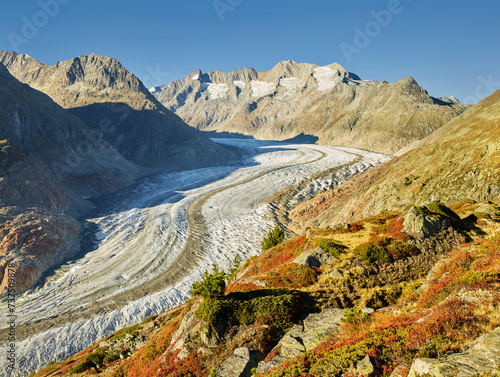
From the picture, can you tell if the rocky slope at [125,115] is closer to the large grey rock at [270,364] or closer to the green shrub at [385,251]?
the green shrub at [385,251]

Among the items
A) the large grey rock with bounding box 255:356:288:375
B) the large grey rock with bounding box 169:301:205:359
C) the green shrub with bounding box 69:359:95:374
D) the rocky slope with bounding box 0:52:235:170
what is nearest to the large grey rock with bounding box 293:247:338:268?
the large grey rock with bounding box 169:301:205:359

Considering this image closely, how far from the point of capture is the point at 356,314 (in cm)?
1080

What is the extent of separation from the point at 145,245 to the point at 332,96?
6900 inches

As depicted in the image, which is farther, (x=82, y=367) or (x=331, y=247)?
(x=331, y=247)

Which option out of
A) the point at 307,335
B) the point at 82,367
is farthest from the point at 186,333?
the point at 82,367

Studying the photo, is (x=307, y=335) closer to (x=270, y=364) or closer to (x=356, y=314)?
(x=270, y=364)

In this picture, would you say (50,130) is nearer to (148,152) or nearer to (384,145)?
(148,152)

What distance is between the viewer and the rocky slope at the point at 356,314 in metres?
7.01

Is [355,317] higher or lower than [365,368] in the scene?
lower

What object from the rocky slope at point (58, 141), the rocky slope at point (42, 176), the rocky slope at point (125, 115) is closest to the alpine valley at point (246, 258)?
the rocky slope at point (42, 176)

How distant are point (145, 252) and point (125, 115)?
90237 mm

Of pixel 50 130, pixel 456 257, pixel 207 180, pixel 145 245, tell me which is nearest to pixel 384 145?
pixel 207 180

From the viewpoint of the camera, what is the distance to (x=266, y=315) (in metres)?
12.8

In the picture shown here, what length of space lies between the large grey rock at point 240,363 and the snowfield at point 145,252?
22.0m
